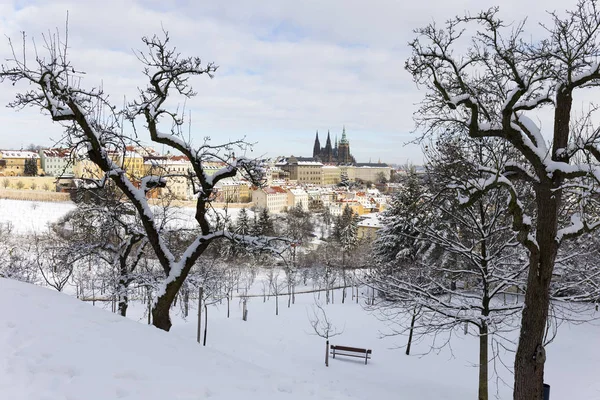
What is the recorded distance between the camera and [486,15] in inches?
241

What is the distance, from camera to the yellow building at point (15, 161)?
103 m

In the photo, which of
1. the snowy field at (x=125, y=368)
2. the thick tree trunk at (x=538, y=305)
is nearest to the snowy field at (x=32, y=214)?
the snowy field at (x=125, y=368)

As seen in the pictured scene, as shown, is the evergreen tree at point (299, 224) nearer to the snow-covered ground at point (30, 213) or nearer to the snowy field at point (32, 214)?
the snowy field at point (32, 214)

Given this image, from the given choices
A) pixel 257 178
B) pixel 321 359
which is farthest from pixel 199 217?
pixel 321 359

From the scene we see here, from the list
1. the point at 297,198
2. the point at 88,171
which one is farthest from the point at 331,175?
the point at 88,171

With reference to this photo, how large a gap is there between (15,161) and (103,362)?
412 feet

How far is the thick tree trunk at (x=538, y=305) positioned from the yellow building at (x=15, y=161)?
118 metres

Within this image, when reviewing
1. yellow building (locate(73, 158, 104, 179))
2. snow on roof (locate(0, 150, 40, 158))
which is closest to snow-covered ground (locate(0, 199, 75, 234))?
yellow building (locate(73, 158, 104, 179))

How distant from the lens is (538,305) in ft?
18.9

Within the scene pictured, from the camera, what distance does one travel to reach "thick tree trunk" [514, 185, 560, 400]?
5.75 metres

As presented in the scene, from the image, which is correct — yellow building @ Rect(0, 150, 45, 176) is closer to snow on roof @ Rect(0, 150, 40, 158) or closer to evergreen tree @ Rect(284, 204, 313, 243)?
snow on roof @ Rect(0, 150, 40, 158)

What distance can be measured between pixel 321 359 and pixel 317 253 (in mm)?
37783

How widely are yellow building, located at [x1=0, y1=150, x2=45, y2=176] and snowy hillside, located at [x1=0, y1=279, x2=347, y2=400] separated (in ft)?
374

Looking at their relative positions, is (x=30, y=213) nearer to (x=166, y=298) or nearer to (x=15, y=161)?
(x=15, y=161)
